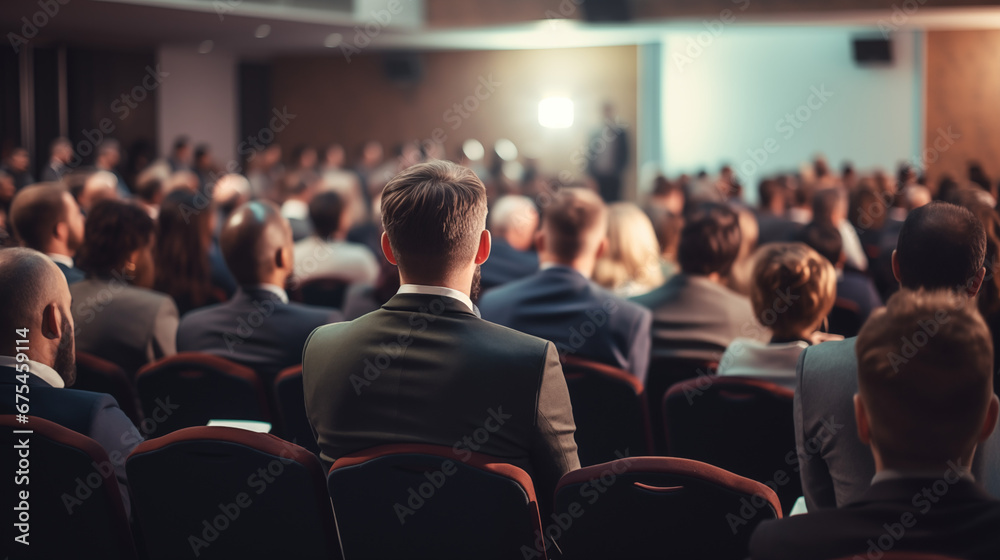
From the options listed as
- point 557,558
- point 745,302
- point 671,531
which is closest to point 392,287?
point 745,302

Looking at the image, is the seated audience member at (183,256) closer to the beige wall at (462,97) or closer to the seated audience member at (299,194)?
the seated audience member at (299,194)

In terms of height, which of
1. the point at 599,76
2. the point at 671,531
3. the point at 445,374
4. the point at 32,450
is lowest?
the point at 671,531

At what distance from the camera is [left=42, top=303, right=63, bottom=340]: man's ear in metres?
1.98

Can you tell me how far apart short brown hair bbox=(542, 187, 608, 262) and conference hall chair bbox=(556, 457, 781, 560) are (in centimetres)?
174

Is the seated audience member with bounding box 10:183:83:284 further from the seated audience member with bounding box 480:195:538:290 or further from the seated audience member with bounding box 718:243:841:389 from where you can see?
the seated audience member with bounding box 718:243:841:389

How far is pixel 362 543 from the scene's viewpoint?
1.65 metres

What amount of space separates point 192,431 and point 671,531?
90 centimetres

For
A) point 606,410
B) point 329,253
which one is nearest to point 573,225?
point 606,410

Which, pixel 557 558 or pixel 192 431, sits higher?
pixel 192 431

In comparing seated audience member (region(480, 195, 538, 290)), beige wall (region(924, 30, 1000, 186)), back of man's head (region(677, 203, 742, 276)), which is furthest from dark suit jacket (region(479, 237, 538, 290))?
beige wall (region(924, 30, 1000, 186))

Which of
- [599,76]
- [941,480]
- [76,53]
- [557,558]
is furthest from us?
[599,76]

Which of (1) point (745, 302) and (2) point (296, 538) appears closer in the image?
(2) point (296, 538)

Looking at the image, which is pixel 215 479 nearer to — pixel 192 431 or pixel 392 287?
pixel 192 431

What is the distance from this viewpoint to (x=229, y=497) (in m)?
1.69
